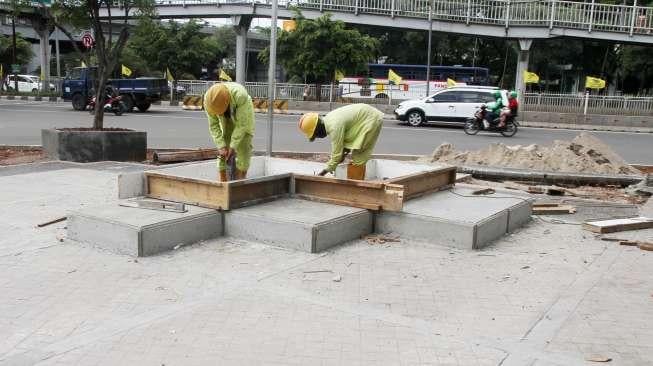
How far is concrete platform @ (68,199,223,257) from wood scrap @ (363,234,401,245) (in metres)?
1.51

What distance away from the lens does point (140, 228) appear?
549 cm

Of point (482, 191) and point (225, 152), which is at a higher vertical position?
point (225, 152)

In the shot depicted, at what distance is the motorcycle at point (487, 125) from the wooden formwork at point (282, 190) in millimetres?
13733

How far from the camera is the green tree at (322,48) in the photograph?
29.2 metres

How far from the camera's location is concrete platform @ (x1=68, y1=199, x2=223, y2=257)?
218 inches

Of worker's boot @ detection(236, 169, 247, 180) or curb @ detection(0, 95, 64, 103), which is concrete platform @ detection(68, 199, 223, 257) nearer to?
Answer: worker's boot @ detection(236, 169, 247, 180)

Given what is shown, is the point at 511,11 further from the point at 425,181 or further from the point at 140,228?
the point at 140,228

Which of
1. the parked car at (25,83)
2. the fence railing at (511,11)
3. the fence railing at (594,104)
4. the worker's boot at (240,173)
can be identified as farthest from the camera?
the parked car at (25,83)

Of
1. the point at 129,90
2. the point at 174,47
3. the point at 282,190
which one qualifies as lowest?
the point at 282,190

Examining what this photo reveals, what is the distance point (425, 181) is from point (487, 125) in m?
13.7

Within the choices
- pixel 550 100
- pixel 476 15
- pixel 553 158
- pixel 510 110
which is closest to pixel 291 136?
pixel 510 110

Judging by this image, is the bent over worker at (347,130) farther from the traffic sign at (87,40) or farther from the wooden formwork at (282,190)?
the traffic sign at (87,40)

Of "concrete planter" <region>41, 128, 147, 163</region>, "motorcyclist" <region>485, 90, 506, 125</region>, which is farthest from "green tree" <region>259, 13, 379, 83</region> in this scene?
"concrete planter" <region>41, 128, 147, 163</region>

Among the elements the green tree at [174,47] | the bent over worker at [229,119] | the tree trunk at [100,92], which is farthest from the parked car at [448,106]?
the green tree at [174,47]
